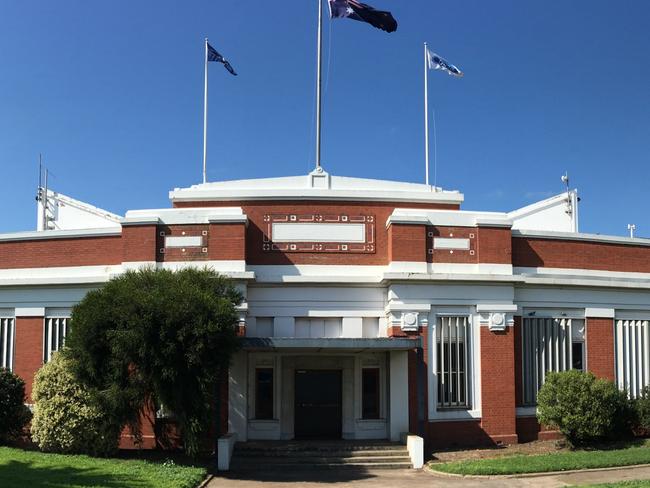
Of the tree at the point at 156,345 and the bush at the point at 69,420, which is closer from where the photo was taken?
the tree at the point at 156,345

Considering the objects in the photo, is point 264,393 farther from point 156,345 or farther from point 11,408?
point 11,408

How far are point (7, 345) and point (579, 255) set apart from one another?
59.8ft

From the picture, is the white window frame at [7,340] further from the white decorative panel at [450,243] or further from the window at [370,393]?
the white decorative panel at [450,243]

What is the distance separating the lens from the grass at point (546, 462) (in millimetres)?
16469

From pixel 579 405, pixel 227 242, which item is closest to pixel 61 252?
pixel 227 242

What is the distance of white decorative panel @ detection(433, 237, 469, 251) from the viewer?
67.9 feet

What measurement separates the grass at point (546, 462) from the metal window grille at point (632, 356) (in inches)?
154

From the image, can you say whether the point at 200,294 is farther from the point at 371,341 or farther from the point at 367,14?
the point at 367,14

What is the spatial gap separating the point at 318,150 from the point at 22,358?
37.5ft

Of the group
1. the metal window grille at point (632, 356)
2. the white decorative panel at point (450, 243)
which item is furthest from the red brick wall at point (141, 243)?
the metal window grille at point (632, 356)

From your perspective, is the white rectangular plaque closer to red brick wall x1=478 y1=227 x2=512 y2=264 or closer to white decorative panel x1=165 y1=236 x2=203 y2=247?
white decorative panel x1=165 y1=236 x2=203 y2=247

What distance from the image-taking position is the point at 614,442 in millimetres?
20125

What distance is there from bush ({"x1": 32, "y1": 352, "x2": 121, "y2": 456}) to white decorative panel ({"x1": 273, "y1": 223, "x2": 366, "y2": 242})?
23.0 feet

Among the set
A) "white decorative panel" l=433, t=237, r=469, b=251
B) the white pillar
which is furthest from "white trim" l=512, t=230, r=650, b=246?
the white pillar
